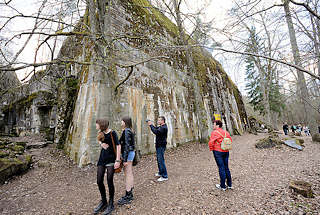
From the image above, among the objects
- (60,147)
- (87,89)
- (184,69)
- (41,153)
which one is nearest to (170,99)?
(184,69)

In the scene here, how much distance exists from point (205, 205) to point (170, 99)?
6.79m

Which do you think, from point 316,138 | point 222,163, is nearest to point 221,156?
point 222,163

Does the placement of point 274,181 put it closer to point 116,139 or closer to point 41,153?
point 116,139

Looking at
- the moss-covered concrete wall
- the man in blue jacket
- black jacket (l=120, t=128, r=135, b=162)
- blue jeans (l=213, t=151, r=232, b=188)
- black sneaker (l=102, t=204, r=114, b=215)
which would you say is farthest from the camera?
the moss-covered concrete wall

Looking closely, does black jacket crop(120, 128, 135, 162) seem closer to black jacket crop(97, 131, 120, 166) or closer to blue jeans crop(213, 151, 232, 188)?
black jacket crop(97, 131, 120, 166)

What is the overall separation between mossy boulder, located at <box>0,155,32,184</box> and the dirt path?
24 centimetres

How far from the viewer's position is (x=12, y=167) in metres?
4.80

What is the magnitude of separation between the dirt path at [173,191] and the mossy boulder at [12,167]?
24 centimetres

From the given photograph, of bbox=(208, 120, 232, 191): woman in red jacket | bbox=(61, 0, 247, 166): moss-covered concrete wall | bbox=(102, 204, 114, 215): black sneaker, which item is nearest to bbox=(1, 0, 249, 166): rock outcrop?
bbox=(61, 0, 247, 166): moss-covered concrete wall

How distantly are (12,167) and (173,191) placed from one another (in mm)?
5294

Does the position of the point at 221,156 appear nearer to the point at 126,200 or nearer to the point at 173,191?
the point at 173,191

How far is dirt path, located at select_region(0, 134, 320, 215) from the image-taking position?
2.81 meters

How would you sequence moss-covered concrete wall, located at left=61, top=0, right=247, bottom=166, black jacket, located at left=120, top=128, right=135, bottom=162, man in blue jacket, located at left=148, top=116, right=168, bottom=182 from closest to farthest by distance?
black jacket, located at left=120, top=128, right=135, bottom=162
man in blue jacket, located at left=148, top=116, right=168, bottom=182
moss-covered concrete wall, located at left=61, top=0, right=247, bottom=166

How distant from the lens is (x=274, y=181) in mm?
3773
